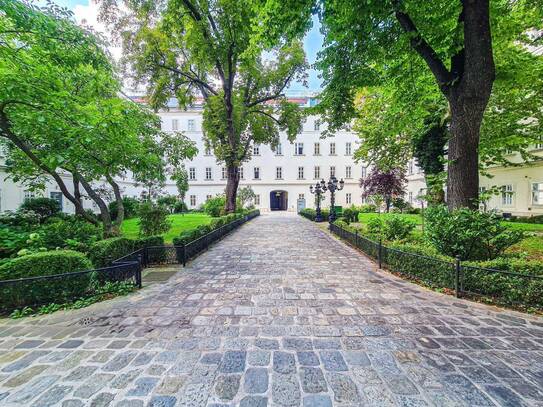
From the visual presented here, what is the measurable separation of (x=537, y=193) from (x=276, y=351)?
23.4 metres

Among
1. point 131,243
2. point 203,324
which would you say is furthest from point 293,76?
point 203,324

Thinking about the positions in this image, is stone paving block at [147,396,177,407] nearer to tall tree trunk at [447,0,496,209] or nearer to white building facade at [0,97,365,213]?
tall tree trunk at [447,0,496,209]

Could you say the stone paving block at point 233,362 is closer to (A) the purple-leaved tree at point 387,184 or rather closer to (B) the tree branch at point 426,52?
(B) the tree branch at point 426,52

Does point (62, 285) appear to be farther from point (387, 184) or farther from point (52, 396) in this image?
point (387, 184)

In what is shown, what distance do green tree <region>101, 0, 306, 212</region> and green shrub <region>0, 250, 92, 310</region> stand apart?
6953 millimetres

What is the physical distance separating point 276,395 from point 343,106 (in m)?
8.85

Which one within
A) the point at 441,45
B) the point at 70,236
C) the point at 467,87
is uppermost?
the point at 441,45

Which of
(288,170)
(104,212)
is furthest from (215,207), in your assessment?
(288,170)

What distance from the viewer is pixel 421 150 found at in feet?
50.1

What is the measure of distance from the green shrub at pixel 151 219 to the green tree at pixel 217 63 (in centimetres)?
704

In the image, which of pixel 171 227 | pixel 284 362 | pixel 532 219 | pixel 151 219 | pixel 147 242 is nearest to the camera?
pixel 284 362

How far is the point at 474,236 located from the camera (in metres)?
5.00

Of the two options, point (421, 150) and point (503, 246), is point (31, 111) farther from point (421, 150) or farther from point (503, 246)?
point (421, 150)

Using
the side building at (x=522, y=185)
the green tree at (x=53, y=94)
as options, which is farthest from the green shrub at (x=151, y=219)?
the side building at (x=522, y=185)
